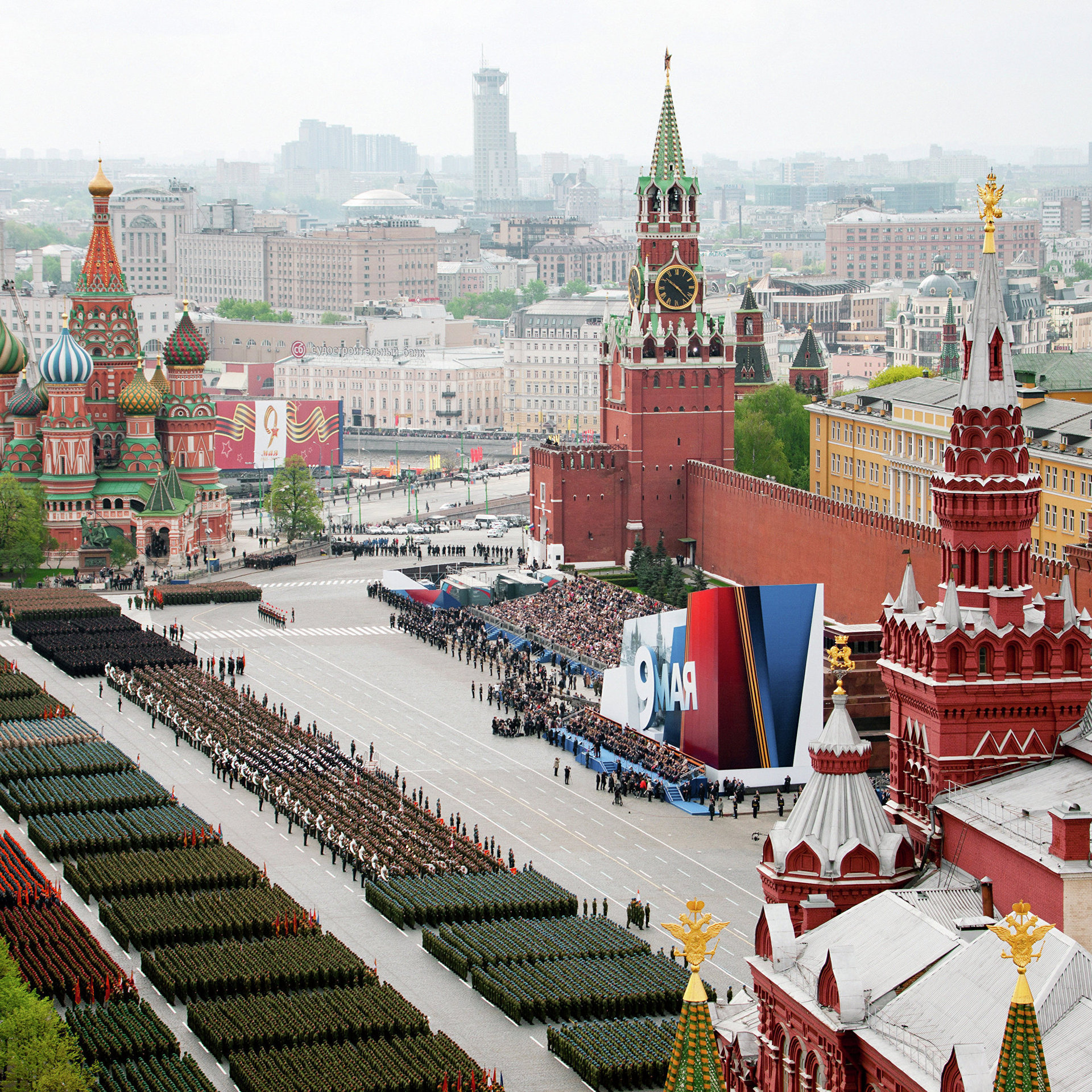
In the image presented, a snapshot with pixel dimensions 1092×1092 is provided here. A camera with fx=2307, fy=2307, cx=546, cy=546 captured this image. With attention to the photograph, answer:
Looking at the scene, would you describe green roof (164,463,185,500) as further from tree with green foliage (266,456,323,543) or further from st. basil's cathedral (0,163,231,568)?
tree with green foliage (266,456,323,543)

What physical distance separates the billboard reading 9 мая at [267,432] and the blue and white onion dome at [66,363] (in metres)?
30.1

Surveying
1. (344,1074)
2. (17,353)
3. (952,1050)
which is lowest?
(344,1074)

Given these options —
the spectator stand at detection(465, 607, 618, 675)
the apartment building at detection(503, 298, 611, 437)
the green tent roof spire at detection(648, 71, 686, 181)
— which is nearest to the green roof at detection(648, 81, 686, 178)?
the green tent roof spire at detection(648, 71, 686, 181)

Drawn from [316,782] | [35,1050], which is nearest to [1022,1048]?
[35,1050]

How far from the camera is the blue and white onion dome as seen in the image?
388ft

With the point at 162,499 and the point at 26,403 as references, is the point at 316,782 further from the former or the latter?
the point at 26,403

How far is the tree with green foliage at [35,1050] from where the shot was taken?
145ft

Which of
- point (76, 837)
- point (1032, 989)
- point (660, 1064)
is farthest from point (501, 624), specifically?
point (1032, 989)

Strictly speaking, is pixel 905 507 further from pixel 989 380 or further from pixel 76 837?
pixel 989 380

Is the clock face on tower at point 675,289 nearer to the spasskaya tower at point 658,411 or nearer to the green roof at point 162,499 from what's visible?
the spasskaya tower at point 658,411

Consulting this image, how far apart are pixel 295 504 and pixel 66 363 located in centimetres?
1477

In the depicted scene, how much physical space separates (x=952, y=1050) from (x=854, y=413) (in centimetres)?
7744

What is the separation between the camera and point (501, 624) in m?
97.4

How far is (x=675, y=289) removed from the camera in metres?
112
